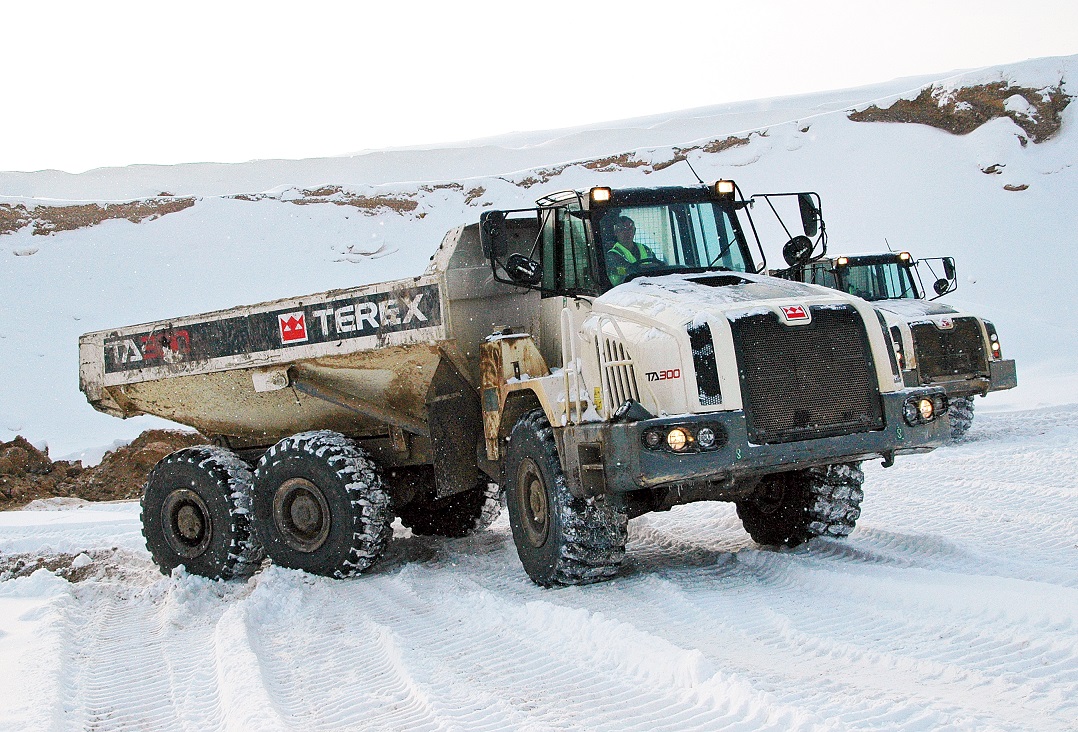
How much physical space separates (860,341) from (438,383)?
312 centimetres

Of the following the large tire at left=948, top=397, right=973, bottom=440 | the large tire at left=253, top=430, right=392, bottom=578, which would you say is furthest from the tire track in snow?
the large tire at left=948, top=397, right=973, bottom=440

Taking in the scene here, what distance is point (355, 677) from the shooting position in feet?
17.6

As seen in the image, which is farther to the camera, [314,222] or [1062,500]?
[314,222]

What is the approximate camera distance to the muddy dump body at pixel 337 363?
7934 millimetres

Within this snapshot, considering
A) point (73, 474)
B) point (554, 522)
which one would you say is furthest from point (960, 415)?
point (73, 474)

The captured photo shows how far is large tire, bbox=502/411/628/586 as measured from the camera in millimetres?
6625

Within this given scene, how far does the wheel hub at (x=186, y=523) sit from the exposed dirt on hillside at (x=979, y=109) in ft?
105

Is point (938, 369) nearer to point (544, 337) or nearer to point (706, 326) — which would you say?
point (544, 337)

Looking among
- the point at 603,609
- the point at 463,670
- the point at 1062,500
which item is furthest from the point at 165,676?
the point at 1062,500

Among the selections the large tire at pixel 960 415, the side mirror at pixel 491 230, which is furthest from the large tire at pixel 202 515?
the large tire at pixel 960 415

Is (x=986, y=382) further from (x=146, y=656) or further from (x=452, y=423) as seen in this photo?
(x=146, y=656)

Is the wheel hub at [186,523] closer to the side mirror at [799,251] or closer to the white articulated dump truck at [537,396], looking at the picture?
the white articulated dump truck at [537,396]

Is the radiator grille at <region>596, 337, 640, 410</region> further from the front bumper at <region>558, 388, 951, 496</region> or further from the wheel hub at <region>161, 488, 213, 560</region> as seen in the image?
the wheel hub at <region>161, 488, 213, 560</region>

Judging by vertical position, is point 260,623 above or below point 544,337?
below
